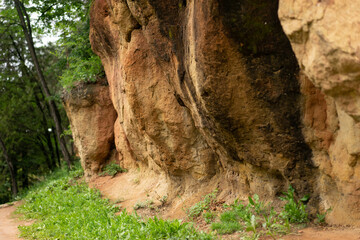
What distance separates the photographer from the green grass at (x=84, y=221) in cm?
537

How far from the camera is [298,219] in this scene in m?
4.99

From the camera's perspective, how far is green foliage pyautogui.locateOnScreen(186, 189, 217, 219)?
256 inches

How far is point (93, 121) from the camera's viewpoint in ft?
43.2

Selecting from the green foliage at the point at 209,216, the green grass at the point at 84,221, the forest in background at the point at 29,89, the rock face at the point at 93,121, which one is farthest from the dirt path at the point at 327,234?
the forest in background at the point at 29,89

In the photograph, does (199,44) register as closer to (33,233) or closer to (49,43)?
(33,233)

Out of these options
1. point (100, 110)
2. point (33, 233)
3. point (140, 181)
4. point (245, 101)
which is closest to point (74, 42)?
point (100, 110)

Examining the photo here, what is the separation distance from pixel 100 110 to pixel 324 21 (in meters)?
10.8

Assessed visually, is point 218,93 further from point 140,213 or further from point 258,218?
point 140,213

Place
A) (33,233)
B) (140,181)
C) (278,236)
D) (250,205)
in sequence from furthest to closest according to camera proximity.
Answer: (140,181) < (33,233) < (250,205) < (278,236)

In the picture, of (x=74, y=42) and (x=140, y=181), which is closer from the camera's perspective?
(x=140, y=181)

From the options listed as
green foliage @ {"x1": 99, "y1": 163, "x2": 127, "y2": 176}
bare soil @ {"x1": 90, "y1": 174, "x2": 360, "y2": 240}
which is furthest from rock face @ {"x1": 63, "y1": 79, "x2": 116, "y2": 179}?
bare soil @ {"x1": 90, "y1": 174, "x2": 360, "y2": 240}

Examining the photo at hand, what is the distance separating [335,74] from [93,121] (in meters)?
10.9

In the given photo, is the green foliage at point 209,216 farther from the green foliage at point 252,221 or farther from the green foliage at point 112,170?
the green foliage at point 112,170

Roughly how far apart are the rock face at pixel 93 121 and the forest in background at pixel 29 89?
3.14 metres
